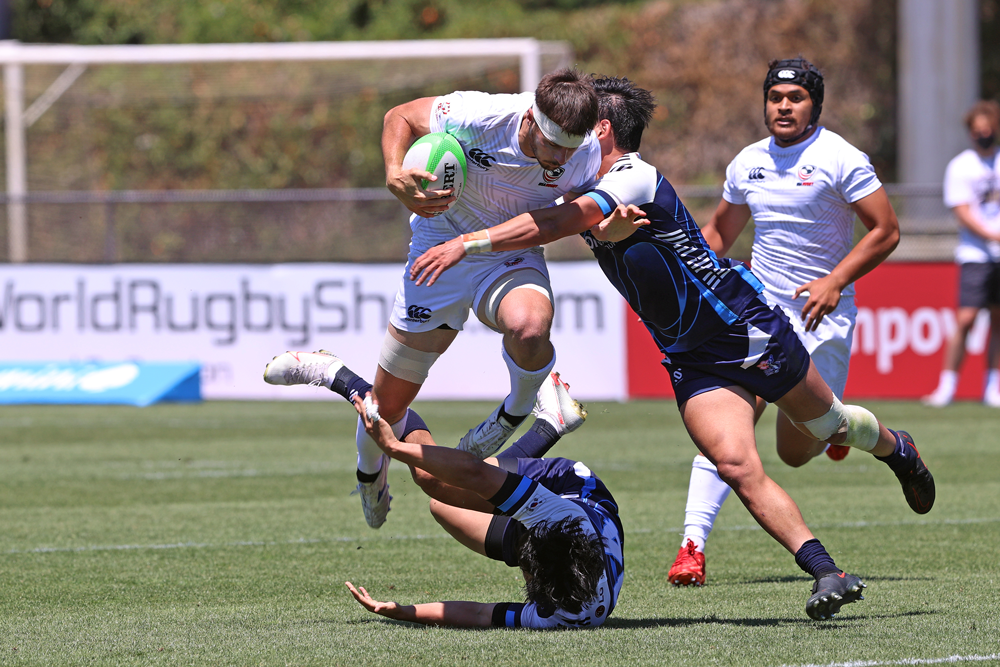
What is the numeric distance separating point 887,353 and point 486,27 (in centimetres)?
1624

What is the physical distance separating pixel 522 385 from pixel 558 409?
232 mm

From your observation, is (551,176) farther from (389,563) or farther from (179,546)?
(179,546)

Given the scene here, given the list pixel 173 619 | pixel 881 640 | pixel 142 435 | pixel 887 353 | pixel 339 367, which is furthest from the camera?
pixel 887 353

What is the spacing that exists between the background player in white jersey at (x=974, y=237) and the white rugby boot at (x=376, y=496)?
9014 mm

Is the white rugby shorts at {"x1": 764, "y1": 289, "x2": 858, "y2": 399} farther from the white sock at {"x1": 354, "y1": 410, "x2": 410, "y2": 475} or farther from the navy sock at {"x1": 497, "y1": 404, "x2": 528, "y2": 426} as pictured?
the white sock at {"x1": 354, "y1": 410, "x2": 410, "y2": 475}

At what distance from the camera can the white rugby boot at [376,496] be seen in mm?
6727

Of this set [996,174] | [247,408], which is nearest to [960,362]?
[996,174]

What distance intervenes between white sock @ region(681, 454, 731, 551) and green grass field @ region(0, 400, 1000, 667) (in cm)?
23

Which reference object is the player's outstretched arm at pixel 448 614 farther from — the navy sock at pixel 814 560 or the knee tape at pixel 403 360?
the knee tape at pixel 403 360

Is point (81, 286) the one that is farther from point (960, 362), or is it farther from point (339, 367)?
point (339, 367)

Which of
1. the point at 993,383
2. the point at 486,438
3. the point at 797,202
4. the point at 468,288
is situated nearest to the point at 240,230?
the point at 993,383

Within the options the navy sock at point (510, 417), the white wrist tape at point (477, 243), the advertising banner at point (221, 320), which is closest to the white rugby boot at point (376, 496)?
the navy sock at point (510, 417)

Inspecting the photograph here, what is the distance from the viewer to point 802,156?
7078mm

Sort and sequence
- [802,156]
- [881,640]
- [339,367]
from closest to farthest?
[881,640] < [339,367] < [802,156]
